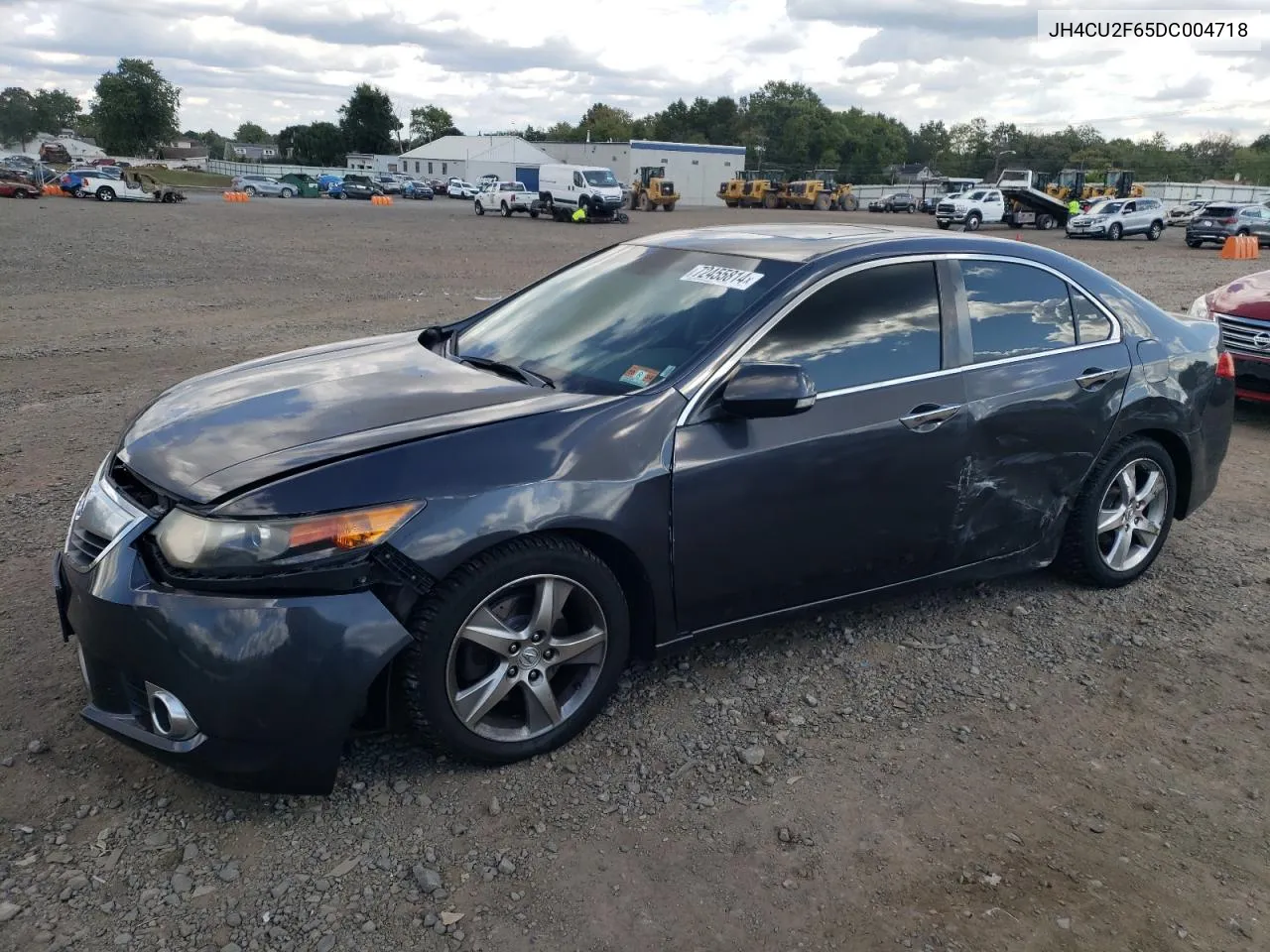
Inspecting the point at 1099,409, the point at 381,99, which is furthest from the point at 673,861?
the point at 381,99

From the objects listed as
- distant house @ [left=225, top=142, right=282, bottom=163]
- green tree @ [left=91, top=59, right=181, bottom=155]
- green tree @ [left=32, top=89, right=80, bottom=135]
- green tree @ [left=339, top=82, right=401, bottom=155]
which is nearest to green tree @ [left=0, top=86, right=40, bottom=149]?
green tree @ [left=32, top=89, right=80, bottom=135]

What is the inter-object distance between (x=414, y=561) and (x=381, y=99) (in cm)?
11663

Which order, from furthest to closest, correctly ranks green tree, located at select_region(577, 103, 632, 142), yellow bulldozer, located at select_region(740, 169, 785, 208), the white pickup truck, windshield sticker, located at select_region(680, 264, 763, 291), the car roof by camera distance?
green tree, located at select_region(577, 103, 632, 142), yellow bulldozer, located at select_region(740, 169, 785, 208), the white pickup truck, the car roof, windshield sticker, located at select_region(680, 264, 763, 291)

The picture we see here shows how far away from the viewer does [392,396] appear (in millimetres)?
3340

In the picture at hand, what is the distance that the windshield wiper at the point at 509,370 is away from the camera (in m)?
3.51

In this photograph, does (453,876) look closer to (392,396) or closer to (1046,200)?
(392,396)

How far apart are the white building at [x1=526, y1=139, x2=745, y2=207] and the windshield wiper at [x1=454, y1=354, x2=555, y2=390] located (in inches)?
2859

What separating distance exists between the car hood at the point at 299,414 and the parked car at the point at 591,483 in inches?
0.6

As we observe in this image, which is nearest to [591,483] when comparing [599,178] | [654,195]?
[599,178]

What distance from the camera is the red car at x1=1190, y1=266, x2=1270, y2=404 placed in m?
7.58

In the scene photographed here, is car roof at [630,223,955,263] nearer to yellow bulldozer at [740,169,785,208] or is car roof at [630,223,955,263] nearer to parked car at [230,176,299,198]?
yellow bulldozer at [740,169,785,208]

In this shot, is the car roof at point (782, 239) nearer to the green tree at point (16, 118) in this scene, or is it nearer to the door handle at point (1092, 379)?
the door handle at point (1092, 379)

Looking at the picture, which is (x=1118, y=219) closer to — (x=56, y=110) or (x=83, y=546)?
(x=83, y=546)

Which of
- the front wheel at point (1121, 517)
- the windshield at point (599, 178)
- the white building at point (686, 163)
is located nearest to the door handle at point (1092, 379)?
the front wheel at point (1121, 517)
